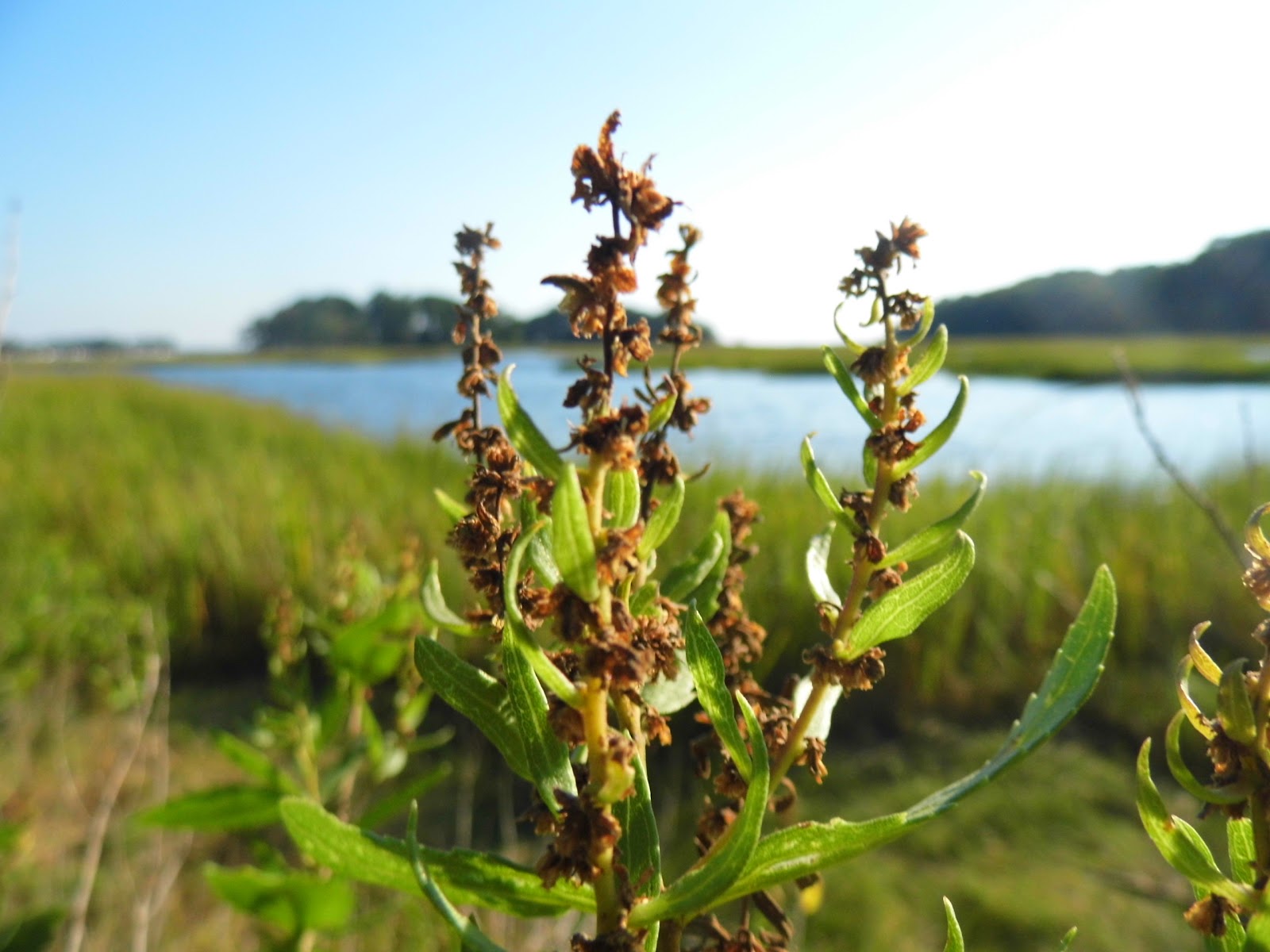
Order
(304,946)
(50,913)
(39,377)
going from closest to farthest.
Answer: (304,946), (50,913), (39,377)

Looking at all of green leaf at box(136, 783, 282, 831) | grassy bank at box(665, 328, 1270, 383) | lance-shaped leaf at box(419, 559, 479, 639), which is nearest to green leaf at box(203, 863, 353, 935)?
green leaf at box(136, 783, 282, 831)

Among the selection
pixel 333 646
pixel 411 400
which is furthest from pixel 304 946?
pixel 411 400

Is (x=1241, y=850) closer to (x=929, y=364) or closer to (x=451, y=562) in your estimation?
(x=929, y=364)

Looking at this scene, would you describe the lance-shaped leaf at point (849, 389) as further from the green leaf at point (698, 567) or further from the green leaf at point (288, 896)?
the green leaf at point (288, 896)

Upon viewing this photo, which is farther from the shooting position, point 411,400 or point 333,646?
point 411,400

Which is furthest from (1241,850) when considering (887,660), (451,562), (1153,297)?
(451,562)

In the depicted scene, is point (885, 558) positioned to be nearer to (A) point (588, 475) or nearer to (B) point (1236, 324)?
(A) point (588, 475)

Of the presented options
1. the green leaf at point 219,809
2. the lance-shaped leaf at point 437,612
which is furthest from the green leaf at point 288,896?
the lance-shaped leaf at point 437,612

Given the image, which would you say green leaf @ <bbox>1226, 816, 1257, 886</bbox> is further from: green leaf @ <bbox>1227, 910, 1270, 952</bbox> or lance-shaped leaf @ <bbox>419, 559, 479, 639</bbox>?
lance-shaped leaf @ <bbox>419, 559, 479, 639</bbox>
